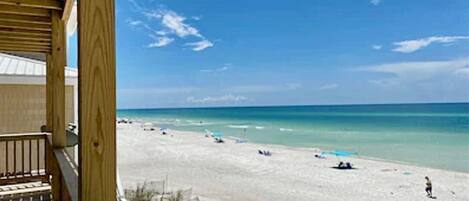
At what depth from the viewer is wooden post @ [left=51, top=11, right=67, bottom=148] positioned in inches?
138

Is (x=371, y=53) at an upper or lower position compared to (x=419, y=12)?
lower

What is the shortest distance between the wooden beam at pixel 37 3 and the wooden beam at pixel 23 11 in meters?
0.13

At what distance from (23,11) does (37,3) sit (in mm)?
248

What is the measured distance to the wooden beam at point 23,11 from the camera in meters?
2.90

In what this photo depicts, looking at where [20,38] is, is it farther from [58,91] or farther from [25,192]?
[25,192]

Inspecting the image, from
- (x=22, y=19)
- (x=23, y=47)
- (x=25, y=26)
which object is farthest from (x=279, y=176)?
(x=22, y=19)

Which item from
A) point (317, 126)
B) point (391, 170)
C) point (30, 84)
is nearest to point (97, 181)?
point (30, 84)

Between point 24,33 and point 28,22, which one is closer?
point 28,22

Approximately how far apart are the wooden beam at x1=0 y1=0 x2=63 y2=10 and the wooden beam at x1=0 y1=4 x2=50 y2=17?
13 centimetres

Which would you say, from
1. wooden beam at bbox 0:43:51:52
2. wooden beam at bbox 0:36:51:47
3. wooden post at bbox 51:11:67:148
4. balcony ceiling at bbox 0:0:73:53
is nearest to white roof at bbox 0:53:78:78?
wooden beam at bbox 0:43:51:52

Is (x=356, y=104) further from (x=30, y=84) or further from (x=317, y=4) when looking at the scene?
(x=30, y=84)

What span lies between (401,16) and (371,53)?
4971 mm

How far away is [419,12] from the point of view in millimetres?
38000

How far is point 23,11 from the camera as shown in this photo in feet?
9.87
